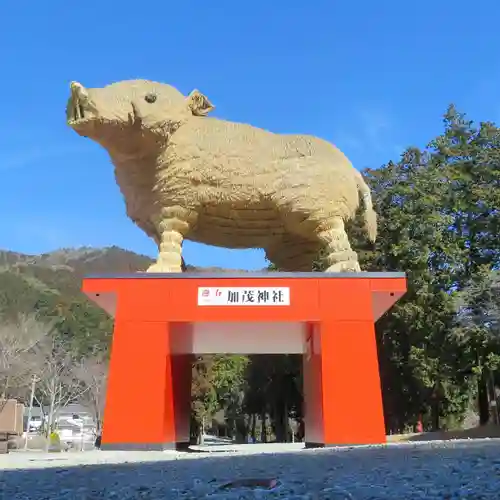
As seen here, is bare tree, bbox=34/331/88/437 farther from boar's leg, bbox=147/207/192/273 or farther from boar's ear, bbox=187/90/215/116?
boar's ear, bbox=187/90/215/116

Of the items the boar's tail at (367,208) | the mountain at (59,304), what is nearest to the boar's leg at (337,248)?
the boar's tail at (367,208)

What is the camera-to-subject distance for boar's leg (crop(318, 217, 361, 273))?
28.6 feet

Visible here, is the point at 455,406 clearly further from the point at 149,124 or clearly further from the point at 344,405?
the point at 149,124

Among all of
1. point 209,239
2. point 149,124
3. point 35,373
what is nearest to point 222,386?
point 35,373

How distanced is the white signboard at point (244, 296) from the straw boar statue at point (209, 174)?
74 cm

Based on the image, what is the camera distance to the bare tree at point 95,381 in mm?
31203

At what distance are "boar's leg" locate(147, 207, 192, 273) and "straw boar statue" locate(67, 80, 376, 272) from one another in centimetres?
2

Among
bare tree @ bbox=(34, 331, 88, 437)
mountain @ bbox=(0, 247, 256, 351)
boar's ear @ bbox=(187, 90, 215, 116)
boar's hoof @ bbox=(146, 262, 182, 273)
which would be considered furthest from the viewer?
mountain @ bbox=(0, 247, 256, 351)

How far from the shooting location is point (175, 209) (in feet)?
28.6

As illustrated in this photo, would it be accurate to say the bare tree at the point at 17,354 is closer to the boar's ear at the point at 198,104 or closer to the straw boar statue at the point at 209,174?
the straw boar statue at the point at 209,174

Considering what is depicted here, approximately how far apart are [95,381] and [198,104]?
25.3 meters

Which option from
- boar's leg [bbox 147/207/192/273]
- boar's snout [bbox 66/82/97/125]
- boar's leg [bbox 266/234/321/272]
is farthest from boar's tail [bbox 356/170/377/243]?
boar's snout [bbox 66/82/97/125]

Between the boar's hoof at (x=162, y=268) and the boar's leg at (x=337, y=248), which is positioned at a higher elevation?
the boar's leg at (x=337, y=248)

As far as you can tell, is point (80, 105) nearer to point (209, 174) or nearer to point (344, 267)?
point (209, 174)
